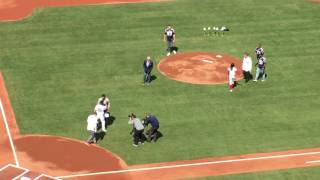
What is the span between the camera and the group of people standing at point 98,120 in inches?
1097

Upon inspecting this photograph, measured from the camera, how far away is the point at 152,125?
28.1m

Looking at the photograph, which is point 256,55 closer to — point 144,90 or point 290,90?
point 290,90

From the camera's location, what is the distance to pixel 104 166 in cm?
2681

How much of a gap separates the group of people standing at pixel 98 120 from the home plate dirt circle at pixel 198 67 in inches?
263

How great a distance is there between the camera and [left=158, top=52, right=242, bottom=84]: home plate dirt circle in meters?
35.4

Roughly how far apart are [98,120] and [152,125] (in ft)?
9.38

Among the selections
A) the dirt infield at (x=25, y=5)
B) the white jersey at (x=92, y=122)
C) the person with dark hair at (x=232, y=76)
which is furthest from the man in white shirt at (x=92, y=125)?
the dirt infield at (x=25, y=5)

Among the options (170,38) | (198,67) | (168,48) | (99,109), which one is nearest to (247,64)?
(198,67)

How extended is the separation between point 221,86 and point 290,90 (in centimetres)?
376

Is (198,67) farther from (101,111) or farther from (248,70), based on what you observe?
(101,111)

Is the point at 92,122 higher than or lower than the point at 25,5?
lower

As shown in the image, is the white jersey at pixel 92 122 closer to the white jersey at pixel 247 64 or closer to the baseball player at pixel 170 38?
the white jersey at pixel 247 64

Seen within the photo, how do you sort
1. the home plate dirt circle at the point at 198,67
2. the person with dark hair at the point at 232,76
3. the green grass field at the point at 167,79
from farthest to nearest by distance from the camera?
the home plate dirt circle at the point at 198,67, the person with dark hair at the point at 232,76, the green grass field at the point at 167,79

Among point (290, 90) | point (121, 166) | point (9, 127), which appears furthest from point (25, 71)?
point (290, 90)
